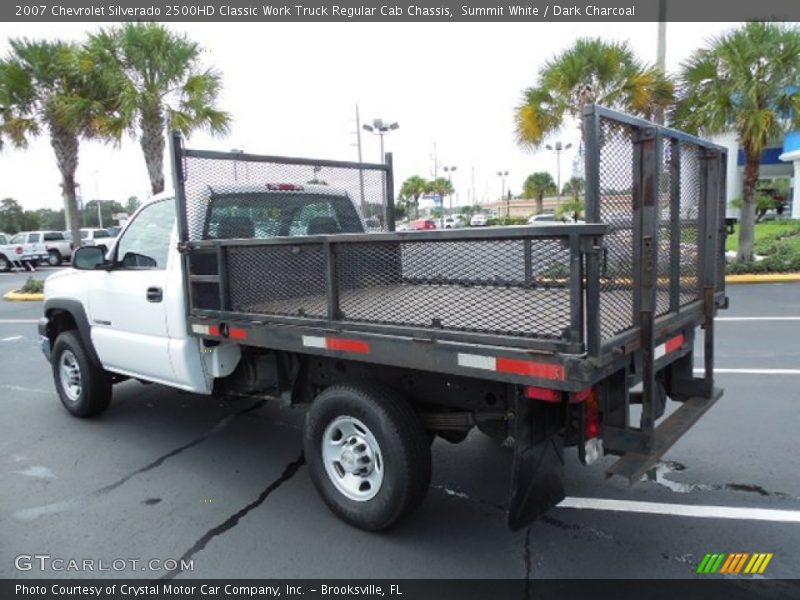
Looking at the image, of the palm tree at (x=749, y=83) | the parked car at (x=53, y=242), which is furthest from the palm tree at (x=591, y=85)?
the parked car at (x=53, y=242)

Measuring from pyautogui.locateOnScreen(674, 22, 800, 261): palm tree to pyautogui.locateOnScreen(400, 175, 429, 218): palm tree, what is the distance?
68479mm

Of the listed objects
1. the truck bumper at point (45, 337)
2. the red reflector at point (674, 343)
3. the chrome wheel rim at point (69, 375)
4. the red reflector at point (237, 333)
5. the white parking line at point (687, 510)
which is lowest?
the white parking line at point (687, 510)

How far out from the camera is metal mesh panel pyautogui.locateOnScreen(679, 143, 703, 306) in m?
3.54

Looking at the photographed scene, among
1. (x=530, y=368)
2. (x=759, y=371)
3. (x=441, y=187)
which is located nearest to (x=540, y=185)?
(x=441, y=187)

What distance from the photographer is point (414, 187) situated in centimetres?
8350

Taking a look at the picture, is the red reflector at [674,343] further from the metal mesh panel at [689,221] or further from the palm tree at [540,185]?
the palm tree at [540,185]

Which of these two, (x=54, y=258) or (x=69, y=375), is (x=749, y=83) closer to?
(x=69, y=375)

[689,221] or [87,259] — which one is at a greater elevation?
[689,221]

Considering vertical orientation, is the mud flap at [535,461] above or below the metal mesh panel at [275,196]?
below

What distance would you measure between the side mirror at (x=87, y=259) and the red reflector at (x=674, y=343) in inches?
173

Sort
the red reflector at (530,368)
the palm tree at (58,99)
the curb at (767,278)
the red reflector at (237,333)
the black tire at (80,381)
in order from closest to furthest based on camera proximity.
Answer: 1. the red reflector at (530,368)
2. the red reflector at (237,333)
3. the black tire at (80,381)
4. the curb at (767,278)
5. the palm tree at (58,99)

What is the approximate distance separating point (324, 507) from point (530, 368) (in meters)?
1.90

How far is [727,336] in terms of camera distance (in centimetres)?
834

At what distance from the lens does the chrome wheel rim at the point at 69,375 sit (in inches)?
225
